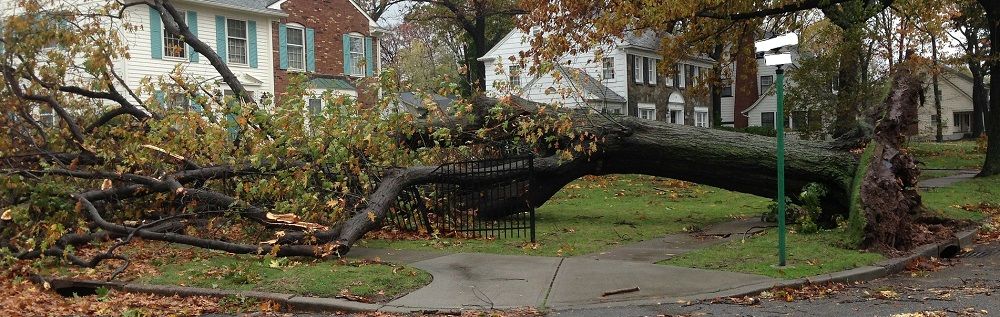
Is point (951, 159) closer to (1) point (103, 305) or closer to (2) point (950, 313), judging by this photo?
(2) point (950, 313)

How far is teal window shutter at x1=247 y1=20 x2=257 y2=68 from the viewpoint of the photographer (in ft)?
84.6

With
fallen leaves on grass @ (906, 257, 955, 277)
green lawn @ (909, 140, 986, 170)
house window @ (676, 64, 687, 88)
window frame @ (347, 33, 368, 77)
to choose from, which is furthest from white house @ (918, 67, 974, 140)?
fallen leaves on grass @ (906, 257, 955, 277)

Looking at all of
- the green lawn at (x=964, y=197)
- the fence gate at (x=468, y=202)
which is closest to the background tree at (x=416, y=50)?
the green lawn at (x=964, y=197)

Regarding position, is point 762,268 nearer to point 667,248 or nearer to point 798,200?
point 667,248

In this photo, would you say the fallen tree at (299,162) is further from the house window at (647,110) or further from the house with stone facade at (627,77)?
the house window at (647,110)

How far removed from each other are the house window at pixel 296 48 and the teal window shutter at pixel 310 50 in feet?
0.41

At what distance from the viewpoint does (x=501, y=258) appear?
920 centimetres

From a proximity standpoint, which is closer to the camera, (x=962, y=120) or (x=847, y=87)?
(x=847, y=87)

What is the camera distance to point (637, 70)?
36.6m

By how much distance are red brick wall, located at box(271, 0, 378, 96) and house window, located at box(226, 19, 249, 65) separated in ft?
3.22

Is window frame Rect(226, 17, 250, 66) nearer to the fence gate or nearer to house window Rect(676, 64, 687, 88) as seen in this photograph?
the fence gate

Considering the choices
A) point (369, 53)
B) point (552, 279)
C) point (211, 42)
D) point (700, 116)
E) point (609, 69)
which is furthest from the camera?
point (700, 116)

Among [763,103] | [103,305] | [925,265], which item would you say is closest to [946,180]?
[925,265]

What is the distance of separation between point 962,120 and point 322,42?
189 feet
